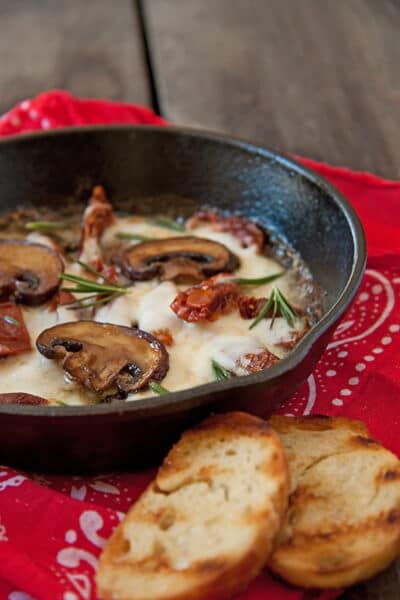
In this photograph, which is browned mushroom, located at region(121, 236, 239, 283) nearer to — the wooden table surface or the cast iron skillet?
the cast iron skillet

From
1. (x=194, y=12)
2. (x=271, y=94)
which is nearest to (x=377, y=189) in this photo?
(x=271, y=94)

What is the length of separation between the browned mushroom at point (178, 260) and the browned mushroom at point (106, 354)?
444mm

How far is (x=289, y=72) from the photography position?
4828 millimetres

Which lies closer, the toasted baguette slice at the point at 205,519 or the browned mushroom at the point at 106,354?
the toasted baguette slice at the point at 205,519

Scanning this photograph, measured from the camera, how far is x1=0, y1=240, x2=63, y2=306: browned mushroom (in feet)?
9.12

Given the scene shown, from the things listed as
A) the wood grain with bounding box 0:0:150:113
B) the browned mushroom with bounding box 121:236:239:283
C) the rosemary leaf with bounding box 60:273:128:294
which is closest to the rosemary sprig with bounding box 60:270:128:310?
the rosemary leaf with bounding box 60:273:128:294

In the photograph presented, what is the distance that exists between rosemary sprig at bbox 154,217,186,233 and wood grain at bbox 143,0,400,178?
1.00 metres

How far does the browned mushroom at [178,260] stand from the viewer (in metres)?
2.90

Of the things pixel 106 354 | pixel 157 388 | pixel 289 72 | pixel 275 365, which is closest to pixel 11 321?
pixel 106 354

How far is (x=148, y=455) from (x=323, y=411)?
2.02ft

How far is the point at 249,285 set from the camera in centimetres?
287

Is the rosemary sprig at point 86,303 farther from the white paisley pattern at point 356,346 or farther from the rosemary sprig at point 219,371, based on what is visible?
the white paisley pattern at point 356,346

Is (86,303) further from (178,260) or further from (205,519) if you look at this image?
(205,519)

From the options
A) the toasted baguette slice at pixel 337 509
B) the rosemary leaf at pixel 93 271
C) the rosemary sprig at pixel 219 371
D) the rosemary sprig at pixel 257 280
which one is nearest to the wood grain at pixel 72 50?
the rosemary leaf at pixel 93 271
